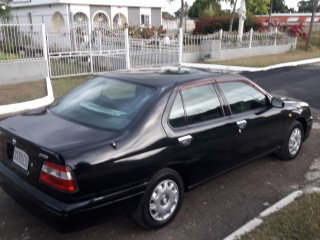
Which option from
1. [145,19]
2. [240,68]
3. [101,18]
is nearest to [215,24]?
[145,19]

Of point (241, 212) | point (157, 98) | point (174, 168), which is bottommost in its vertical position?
point (241, 212)

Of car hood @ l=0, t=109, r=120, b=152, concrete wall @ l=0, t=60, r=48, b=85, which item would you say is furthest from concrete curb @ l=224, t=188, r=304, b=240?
concrete wall @ l=0, t=60, r=48, b=85

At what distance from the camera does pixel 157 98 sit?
3.39 meters

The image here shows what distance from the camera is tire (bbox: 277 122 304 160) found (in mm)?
4918

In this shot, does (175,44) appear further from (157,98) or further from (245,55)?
(157,98)

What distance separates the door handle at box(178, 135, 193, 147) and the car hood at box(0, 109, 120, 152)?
0.66 metres

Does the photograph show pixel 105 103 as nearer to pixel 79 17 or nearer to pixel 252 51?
pixel 252 51

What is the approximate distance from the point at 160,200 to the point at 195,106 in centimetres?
102

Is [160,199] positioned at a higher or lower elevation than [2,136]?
lower

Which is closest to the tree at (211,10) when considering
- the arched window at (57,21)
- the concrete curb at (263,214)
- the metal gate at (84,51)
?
Answer: the arched window at (57,21)

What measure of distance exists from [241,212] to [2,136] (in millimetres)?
2542

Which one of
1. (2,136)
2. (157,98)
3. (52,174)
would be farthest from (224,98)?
(2,136)

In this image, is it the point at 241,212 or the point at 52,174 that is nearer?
the point at 52,174

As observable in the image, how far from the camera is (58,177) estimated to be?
2.79 m
